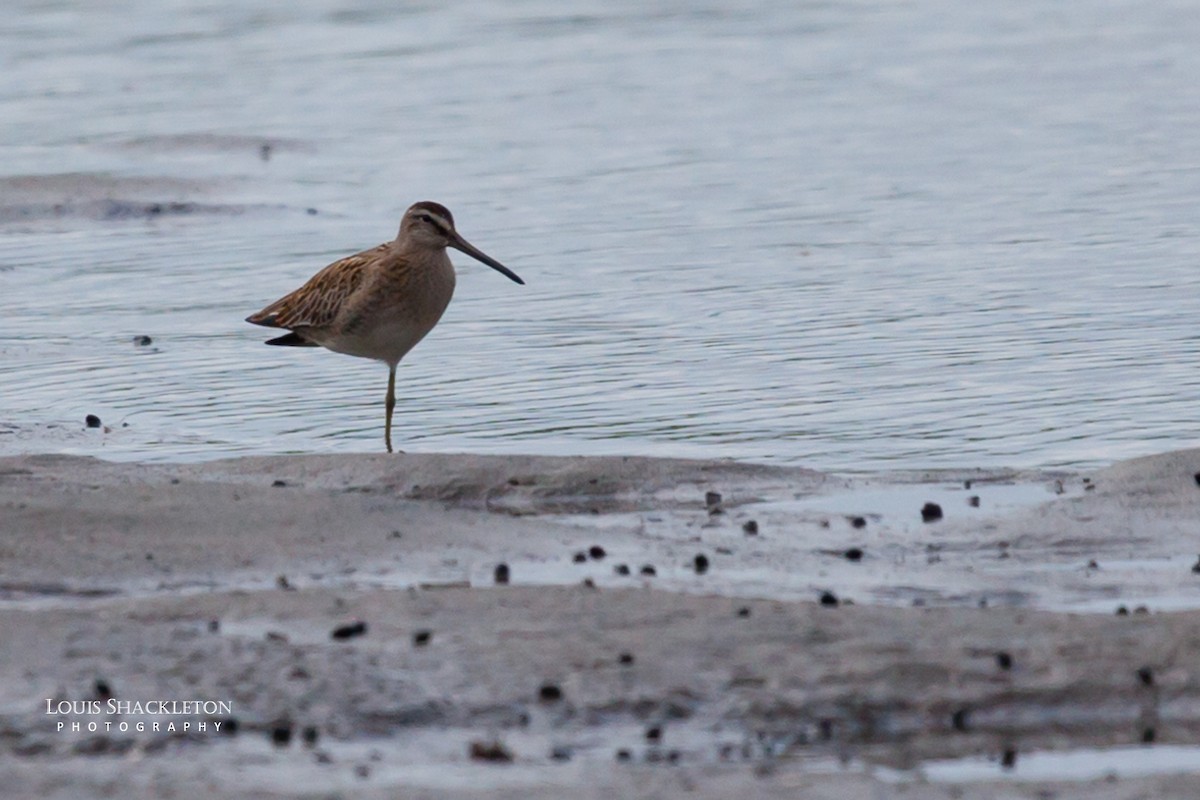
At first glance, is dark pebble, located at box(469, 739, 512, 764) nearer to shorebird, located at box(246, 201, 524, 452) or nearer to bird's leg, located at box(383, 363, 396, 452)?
bird's leg, located at box(383, 363, 396, 452)

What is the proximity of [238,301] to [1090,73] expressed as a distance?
486 inches

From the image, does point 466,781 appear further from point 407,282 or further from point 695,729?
point 407,282

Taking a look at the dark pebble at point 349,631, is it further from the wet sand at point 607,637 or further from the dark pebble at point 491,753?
the dark pebble at point 491,753

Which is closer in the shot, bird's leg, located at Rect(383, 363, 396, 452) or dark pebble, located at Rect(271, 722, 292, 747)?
dark pebble, located at Rect(271, 722, 292, 747)

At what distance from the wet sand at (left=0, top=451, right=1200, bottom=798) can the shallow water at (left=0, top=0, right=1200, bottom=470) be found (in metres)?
1.44

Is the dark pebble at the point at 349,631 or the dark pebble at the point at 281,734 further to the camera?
the dark pebble at the point at 349,631

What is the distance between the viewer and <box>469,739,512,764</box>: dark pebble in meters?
6.20

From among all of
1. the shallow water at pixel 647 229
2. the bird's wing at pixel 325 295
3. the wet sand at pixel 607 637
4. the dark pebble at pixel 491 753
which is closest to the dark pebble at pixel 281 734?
the wet sand at pixel 607 637

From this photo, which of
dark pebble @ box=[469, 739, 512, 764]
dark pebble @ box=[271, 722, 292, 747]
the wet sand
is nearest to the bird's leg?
the wet sand

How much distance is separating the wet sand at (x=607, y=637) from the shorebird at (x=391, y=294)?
1766mm

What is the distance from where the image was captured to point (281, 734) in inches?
250

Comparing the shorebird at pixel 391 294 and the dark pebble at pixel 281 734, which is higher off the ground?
the shorebird at pixel 391 294

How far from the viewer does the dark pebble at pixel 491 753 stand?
20.4ft

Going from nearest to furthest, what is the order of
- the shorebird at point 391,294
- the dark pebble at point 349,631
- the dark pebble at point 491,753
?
1. the dark pebble at point 491,753
2. the dark pebble at point 349,631
3. the shorebird at point 391,294
